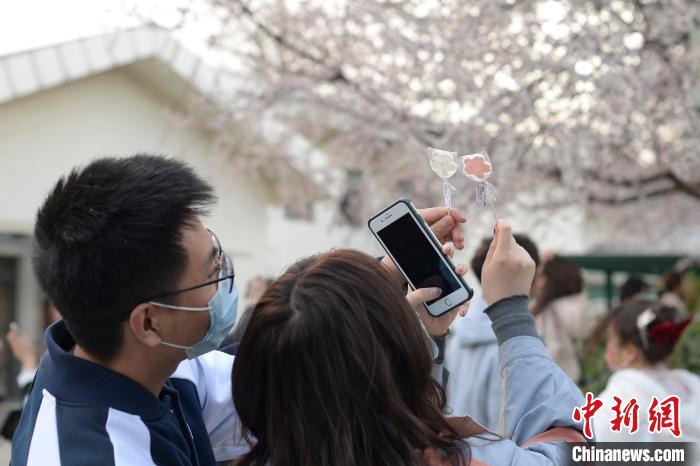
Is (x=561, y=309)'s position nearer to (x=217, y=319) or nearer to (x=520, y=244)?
(x=520, y=244)

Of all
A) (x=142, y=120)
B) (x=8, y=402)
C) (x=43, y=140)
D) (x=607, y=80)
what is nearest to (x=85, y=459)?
(x=607, y=80)

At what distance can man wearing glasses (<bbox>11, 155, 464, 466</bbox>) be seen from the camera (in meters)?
1.40

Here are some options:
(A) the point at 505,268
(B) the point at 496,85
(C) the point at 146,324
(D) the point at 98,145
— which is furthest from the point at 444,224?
(D) the point at 98,145

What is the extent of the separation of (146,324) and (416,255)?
597mm

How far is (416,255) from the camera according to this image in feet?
5.46

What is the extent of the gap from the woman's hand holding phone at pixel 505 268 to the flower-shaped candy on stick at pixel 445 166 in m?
0.17

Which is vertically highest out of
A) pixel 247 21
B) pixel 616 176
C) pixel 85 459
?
pixel 247 21

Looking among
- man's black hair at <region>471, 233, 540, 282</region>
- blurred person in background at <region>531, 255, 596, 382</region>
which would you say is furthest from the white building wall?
man's black hair at <region>471, 233, 540, 282</region>

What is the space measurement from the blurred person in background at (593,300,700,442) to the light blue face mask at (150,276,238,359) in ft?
6.51

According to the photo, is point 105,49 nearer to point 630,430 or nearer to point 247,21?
point 247,21

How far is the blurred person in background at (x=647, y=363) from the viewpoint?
329 centimetres

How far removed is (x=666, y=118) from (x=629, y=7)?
1342 mm

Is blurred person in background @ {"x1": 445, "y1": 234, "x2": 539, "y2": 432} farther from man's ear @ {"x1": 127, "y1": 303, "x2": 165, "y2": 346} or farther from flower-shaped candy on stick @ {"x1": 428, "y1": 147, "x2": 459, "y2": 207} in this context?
man's ear @ {"x1": 127, "y1": 303, "x2": 165, "y2": 346}

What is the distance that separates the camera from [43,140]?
9.20 m
